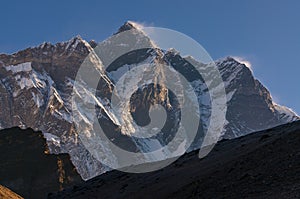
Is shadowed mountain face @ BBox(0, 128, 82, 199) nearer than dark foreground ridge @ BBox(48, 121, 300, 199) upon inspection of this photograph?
No

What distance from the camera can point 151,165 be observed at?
74875 mm

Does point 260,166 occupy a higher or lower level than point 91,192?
lower

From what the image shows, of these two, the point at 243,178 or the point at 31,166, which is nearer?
the point at 243,178

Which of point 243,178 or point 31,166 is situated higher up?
point 31,166

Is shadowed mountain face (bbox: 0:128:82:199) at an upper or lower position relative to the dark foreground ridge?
upper

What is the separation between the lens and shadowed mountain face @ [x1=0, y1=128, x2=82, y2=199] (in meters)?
101

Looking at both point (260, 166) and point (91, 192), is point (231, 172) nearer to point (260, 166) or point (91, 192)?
point (260, 166)

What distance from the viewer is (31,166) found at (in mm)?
106688

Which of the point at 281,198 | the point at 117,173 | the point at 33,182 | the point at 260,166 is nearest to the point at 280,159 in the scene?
the point at 260,166

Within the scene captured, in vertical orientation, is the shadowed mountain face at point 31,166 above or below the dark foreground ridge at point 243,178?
above

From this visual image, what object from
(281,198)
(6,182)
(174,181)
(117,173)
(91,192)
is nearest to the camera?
(281,198)

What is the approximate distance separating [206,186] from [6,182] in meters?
72.7

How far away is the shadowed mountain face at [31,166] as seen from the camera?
10069cm

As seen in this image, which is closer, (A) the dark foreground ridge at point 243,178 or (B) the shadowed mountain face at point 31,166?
(A) the dark foreground ridge at point 243,178
